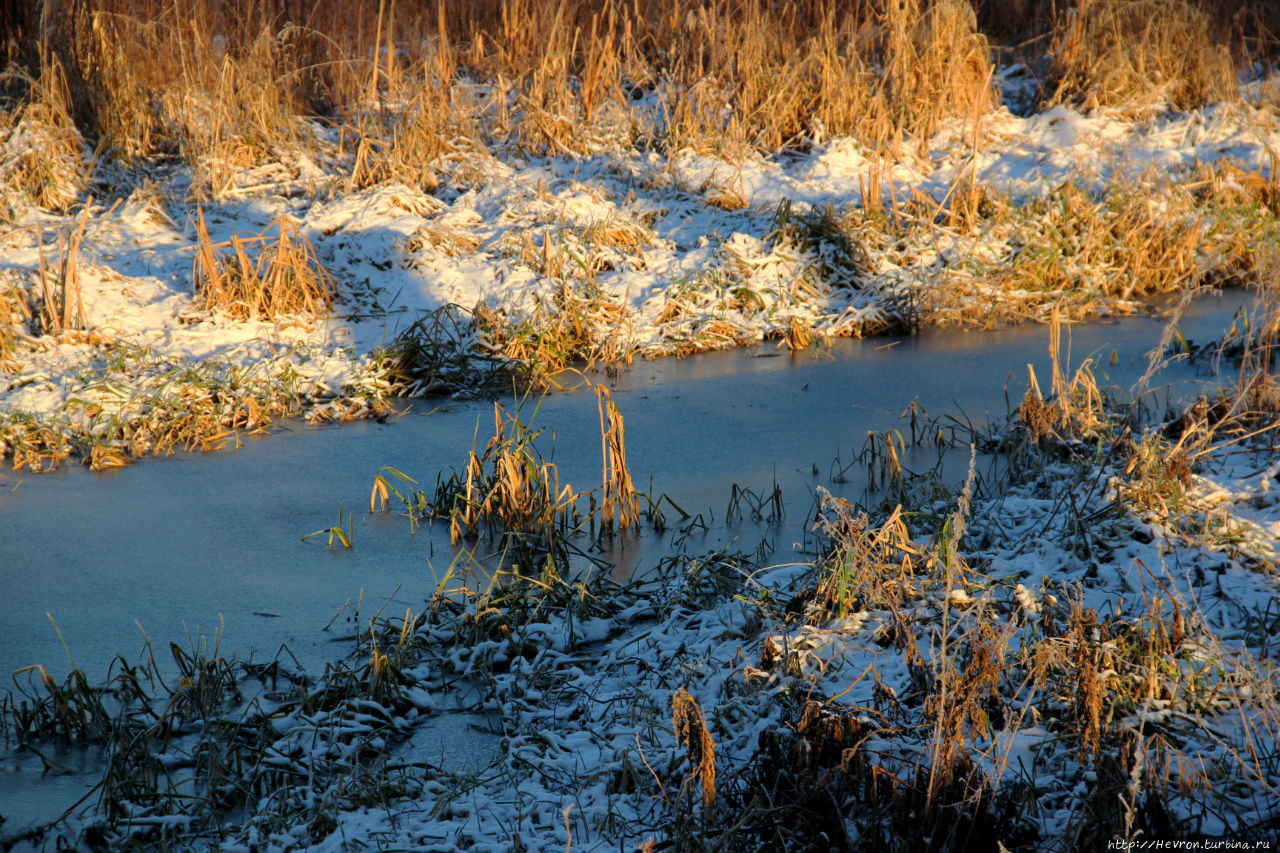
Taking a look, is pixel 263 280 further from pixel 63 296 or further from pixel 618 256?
pixel 618 256

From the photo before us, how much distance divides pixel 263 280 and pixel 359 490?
1.95 meters

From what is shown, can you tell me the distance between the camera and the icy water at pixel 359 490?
287 cm

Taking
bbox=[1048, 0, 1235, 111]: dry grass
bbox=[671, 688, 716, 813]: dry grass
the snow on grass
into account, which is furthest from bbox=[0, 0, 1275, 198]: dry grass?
bbox=[671, 688, 716, 813]: dry grass

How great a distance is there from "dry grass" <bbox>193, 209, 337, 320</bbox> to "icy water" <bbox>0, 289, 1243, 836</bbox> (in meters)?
1.06

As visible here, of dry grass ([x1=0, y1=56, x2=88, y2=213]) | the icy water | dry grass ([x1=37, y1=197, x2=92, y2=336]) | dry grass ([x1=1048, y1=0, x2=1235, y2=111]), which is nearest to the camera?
the icy water

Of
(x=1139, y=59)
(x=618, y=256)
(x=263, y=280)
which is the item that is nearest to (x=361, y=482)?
(x=263, y=280)

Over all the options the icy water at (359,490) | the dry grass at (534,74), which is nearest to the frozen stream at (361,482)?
the icy water at (359,490)

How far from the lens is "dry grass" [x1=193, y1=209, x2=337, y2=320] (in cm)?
525

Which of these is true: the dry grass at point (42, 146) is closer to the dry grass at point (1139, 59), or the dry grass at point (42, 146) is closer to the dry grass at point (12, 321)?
the dry grass at point (12, 321)

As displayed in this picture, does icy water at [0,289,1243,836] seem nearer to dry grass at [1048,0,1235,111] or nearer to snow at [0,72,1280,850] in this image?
snow at [0,72,1280,850]

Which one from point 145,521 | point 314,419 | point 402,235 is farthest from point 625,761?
point 402,235

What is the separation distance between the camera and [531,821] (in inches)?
81.3

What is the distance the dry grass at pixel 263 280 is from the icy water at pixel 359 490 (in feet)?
3.46

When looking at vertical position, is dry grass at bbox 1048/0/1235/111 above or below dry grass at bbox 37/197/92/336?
above
